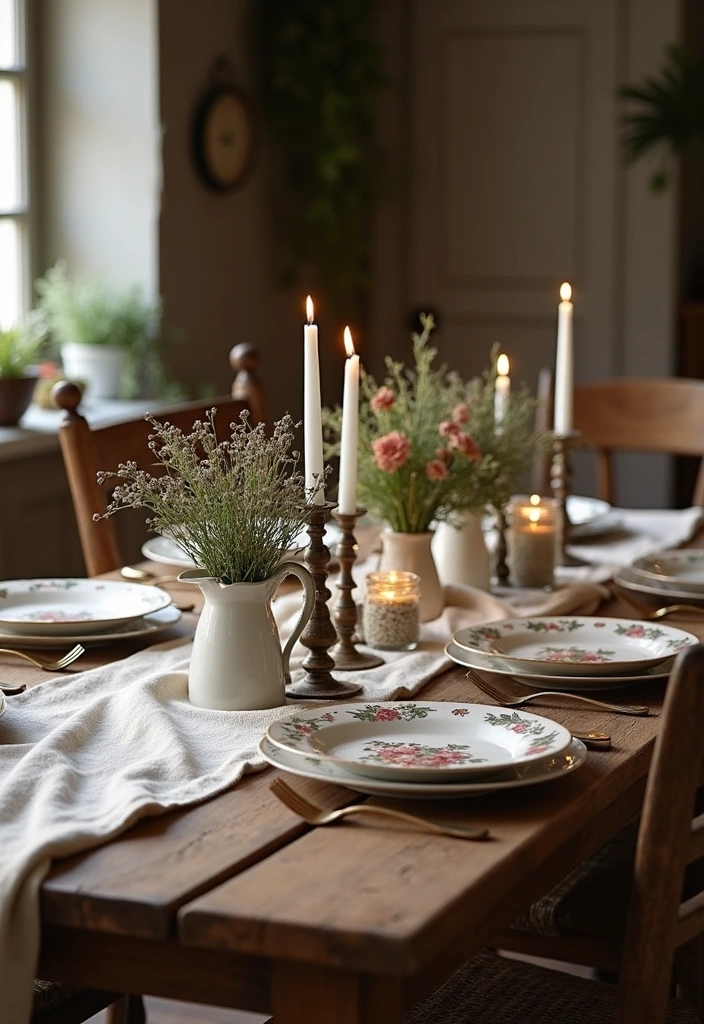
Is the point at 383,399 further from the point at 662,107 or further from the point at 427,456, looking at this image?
the point at 662,107

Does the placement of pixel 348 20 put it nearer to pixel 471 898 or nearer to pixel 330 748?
pixel 330 748

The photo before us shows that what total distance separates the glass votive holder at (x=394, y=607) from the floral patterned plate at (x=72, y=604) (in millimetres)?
264

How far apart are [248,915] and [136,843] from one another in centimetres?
17

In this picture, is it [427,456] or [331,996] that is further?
[427,456]

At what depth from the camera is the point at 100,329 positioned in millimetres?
3508

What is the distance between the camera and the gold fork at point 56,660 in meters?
1.58

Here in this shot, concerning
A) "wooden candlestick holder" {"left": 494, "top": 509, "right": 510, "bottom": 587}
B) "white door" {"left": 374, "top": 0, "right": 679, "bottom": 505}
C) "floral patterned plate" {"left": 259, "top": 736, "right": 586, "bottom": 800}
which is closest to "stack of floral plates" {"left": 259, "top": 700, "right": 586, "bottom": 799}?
"floral patterned plate" {"left": 259, "top": 736, "right": 586, "bottom": 800}

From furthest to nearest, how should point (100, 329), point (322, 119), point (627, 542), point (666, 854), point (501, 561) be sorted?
1. point (322, 119)
2. point (100, 329)
3. point (627, 542)
4. point (501, 561)
5. point (666, 854)

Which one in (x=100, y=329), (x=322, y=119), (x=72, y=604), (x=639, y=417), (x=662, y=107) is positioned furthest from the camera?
(x=662, y=107)

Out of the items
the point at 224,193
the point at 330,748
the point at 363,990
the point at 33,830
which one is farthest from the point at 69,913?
the point at 224,193

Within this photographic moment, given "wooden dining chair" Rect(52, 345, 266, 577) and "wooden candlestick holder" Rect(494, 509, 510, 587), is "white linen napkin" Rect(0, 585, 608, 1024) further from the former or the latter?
"wooden dining chair" Rect(52, 345, 266, 577)

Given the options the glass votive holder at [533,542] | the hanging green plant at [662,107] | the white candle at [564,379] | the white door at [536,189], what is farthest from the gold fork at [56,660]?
the hanging green plant at [662,107]

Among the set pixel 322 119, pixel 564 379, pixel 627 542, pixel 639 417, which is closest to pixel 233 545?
pixel 564 379

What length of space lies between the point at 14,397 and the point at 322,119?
150 centimetres
